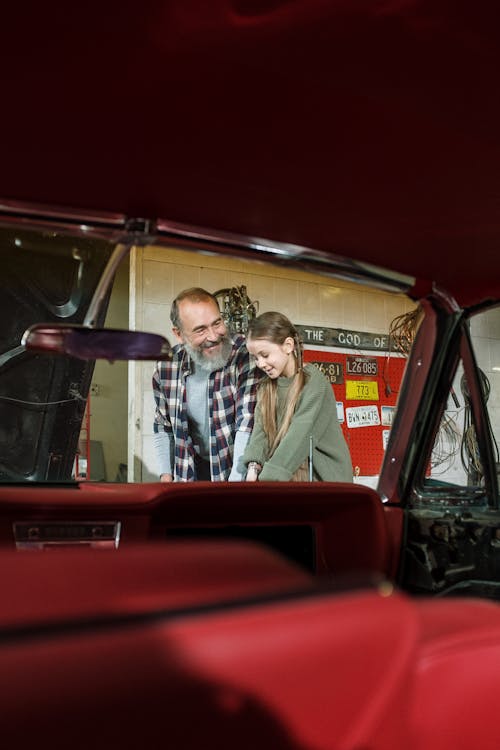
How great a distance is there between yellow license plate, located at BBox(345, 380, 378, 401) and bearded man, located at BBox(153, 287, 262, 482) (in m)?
2.24

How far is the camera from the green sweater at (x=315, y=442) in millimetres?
3061

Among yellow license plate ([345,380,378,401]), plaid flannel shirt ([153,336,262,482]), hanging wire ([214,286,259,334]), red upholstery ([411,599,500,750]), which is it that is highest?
hanging wire ([214,286,259,334])

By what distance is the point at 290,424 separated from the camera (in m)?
3.19

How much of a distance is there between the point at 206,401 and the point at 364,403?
8.85ft

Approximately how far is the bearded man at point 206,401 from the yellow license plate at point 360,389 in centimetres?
224

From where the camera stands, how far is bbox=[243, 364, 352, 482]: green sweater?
306cm

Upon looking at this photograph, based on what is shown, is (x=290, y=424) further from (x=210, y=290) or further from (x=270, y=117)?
(x=210, y=290)

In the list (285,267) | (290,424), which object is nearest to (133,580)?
(285,267)

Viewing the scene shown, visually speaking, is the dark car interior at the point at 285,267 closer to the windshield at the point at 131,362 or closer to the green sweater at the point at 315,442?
the windshield at the point at 131,362

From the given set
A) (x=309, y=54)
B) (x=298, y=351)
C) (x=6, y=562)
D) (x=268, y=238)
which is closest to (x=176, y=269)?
(x=298, y=351)

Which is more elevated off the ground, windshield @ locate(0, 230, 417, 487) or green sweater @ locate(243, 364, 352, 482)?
windshield @ locate(0, 230, 417, 487)

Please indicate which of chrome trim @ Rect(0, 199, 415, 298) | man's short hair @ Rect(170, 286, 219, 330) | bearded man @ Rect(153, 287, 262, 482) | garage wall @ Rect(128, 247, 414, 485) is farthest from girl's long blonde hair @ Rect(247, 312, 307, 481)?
chrome trim @ Rect(0, 199, 415, 298)

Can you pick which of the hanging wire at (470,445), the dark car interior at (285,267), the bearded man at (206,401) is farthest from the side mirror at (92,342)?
the bearded man at (206,401)

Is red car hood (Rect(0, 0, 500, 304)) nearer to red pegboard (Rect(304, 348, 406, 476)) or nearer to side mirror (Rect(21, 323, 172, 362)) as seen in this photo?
side mirror (Rect(21, 323, 172, 362))
